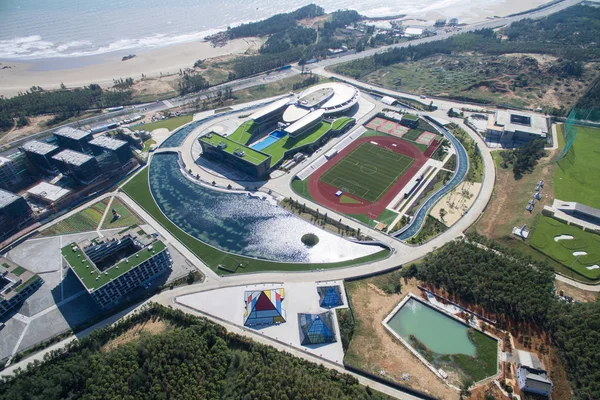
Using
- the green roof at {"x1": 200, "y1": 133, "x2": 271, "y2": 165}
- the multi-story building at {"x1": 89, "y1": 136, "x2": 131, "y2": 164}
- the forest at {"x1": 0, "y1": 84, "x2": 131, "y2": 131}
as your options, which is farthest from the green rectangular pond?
the forest at {"x1": 0, "y1": 84, "x2": 131, "y2": 131}

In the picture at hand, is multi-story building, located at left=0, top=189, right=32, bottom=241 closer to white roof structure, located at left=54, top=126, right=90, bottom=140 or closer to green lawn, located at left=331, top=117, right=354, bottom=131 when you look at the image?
white roof structure, located at left=54, top=126, right=90, bottom=140

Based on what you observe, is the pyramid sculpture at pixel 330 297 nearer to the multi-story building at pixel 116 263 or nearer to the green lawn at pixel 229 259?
the green lawn at pixel 229 259

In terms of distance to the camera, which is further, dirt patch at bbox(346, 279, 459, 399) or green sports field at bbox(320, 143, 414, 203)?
green sports field at bbox(320, 143, 414, 203)

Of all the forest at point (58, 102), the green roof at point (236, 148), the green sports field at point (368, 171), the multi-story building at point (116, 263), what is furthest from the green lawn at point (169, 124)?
the green sports field at point (368, 171)

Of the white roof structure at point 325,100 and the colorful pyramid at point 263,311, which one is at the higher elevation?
the white roof structure at point 325,100

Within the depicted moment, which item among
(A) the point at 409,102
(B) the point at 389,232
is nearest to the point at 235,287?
(B) the point at 389,232

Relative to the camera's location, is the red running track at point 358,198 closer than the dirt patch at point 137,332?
No
